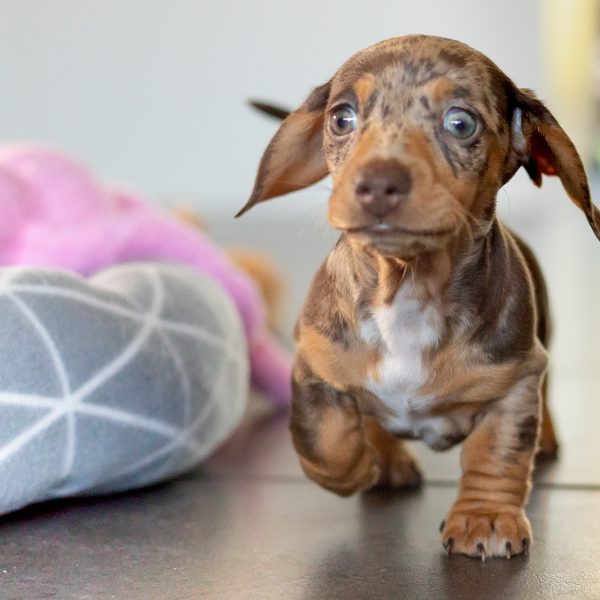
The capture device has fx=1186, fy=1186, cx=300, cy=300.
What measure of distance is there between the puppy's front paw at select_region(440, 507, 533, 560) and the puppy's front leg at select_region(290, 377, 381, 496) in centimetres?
21

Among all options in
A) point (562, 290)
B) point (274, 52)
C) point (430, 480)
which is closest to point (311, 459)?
point (430, 480)

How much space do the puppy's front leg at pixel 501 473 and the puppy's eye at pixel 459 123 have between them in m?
0.44

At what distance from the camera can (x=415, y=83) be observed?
1.80 meters

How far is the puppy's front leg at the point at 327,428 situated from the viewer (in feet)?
6.73

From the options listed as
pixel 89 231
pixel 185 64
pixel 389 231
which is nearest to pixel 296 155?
pixel 389 231

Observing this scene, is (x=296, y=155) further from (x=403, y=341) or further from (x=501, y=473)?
(x=501, y=473)

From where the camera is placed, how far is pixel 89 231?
9.29 feet

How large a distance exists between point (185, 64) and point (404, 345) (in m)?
7.08

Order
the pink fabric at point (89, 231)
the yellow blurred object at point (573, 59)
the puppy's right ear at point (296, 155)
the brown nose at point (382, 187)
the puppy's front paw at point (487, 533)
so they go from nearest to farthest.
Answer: the brown nose at point (382, 187) → the puppy's front paw at point (487, 533) → the puppy's right ear at point (296, 155) → the pink fabric at point (89, 231) → the yellow blurred object at point (573, 59)

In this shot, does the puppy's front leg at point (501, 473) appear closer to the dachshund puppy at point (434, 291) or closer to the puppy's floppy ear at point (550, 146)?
the dachshund puppy at point (434, 291)

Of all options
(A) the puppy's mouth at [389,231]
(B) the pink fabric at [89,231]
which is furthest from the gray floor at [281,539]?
(A) the puppy's mouth at [389,231]

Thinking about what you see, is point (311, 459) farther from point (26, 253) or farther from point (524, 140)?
point (26, 253)

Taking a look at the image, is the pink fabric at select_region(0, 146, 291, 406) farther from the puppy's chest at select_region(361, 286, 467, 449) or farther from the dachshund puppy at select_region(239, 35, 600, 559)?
the puppy's chest at select_region(361, 286, 467, 449)

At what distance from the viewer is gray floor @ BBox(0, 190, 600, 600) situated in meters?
1.80
